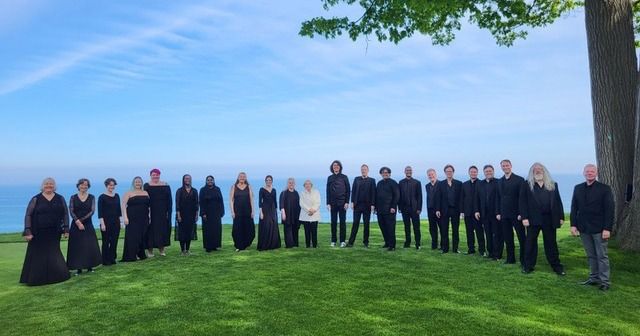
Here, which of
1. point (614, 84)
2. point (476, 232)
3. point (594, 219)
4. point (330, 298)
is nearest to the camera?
point (330, 298)

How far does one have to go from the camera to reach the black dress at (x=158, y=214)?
36.8ft

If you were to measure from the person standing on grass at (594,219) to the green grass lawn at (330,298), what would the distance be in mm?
345

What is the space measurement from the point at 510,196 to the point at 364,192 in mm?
3549

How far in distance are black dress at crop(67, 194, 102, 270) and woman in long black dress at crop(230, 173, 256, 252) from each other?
10.5 feet

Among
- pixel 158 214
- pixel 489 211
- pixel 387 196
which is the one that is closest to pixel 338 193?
pixel 387 196

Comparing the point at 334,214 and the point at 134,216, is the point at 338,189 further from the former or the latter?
the point at 134,216

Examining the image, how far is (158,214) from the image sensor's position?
1123 cm

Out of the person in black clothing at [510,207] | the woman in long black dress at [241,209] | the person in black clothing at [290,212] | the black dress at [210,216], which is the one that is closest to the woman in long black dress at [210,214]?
the black dress at [210,216]

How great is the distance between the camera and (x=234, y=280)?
8391 millimetres

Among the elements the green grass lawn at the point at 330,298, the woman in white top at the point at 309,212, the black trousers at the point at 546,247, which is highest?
the woman in white top at the point at 309,212

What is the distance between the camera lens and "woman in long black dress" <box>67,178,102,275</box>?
388 inches

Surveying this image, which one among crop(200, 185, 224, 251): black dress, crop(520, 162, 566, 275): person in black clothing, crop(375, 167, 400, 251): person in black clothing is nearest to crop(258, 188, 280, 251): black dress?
crop(200, 185, 224, 251): black dress

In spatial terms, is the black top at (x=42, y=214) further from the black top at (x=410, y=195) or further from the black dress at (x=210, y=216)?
the black top at (x=410, y=195)

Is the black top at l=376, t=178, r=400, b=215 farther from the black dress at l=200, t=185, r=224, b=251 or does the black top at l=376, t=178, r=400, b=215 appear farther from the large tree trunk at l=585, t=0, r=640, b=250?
the large tree trunk at l=585, t=0, r=640, b=250
